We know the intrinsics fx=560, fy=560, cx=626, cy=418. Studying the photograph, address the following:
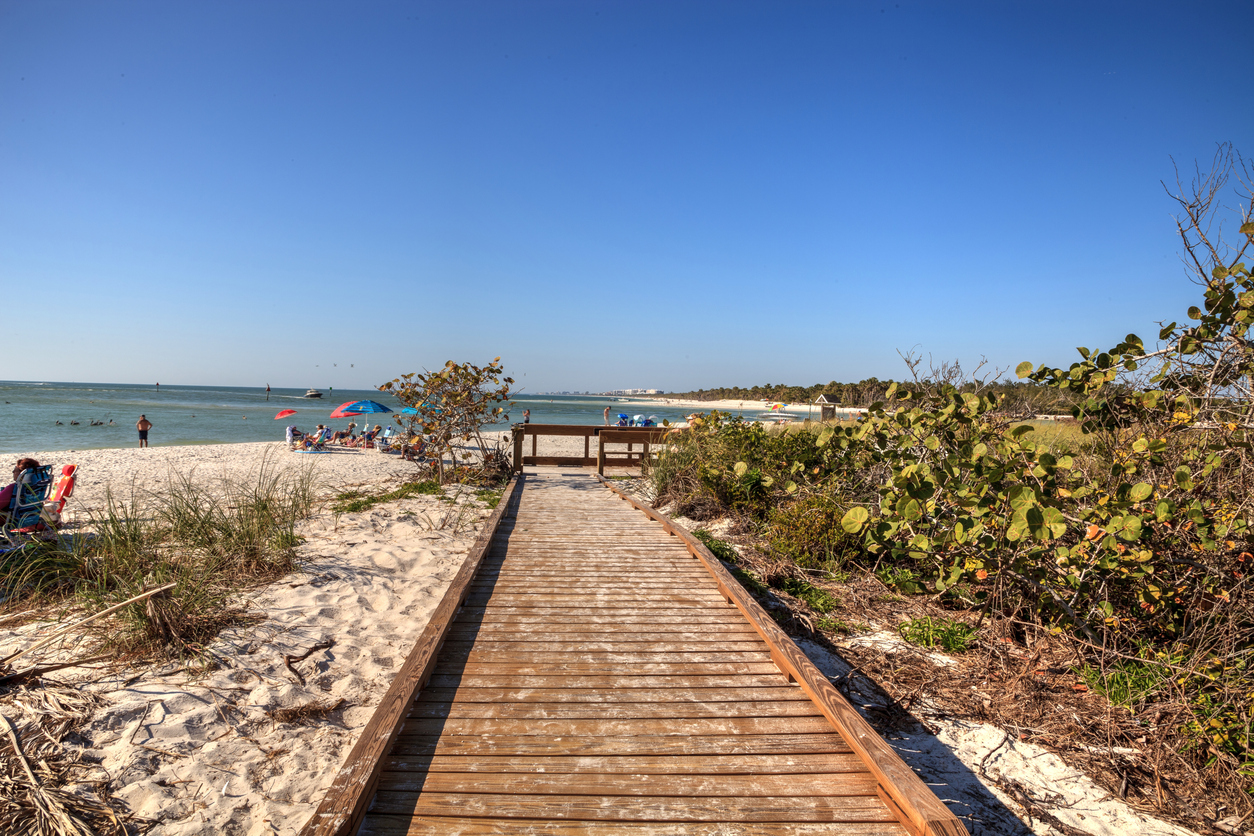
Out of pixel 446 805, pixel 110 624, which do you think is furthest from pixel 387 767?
pixel 110 624

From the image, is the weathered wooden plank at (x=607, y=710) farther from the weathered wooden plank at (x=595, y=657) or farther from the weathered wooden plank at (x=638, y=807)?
the weathered wooden plank at (x=638, y=807)

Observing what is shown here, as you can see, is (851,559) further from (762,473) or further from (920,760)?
(920,760)

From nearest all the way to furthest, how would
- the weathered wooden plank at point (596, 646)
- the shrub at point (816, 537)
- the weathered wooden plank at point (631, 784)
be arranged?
the weathered wooden plank at point (631, 784) < the weathered wooden plank at point (596, 646) < the shrub at point (816, 537)

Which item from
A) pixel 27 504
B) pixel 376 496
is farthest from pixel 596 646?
pixel 376 496

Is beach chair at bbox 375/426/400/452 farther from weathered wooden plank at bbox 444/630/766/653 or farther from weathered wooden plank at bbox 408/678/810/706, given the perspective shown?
weathered wooden plank at bbox 408/678/810/706

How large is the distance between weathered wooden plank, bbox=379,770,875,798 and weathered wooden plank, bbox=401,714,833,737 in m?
0.31

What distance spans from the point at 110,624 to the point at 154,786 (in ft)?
6.35

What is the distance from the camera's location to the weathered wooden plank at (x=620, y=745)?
280 centimetres

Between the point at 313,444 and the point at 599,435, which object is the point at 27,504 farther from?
the point at 313,444

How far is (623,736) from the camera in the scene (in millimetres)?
2939

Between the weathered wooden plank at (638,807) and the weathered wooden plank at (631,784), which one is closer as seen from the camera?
the weathered wooden plank at (638,807)

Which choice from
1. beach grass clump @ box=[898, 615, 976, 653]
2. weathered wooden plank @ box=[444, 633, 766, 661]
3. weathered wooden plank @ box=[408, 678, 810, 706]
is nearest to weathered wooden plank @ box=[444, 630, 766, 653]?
weathered wooden plank @ box=[444, 633, 766, 661]

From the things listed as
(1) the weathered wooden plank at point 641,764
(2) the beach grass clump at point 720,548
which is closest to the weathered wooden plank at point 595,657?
(1) the weathered wooden plank at point 641,764

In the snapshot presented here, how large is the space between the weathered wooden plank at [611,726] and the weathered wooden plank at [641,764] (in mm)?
191
